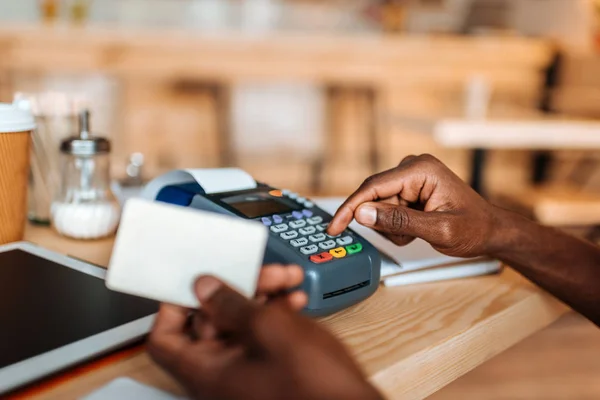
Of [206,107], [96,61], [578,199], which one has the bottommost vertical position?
[578,199]

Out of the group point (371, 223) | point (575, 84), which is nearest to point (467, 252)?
point (371, 223)

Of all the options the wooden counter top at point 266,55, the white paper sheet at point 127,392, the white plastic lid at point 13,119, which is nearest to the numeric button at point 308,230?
the white paper sheet at point 127,392

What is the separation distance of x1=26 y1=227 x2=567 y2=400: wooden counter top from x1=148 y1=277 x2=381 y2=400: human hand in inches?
2.5

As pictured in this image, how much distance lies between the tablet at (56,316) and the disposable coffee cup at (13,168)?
102 mm

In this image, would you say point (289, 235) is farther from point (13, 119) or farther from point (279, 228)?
point (13, 119)

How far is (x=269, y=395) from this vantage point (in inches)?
14.0

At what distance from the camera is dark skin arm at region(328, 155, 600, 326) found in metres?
0.67

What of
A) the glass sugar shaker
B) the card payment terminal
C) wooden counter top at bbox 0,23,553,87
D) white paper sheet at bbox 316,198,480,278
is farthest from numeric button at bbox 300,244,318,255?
wooden counter top at bbox 0,23,553,87

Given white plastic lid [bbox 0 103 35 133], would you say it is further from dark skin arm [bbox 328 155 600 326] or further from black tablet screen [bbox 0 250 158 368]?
dark skin arm [bbox 328 155 600 326]

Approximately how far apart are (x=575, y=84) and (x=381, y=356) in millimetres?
4163

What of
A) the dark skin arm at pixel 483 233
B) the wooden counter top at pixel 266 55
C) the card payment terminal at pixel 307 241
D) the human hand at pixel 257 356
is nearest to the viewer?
the human hand at pixel 257 356

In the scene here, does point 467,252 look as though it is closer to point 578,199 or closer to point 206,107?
point 578,199

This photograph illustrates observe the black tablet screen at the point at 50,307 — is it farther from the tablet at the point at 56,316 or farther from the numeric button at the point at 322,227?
the numeric button at the point at 322,227

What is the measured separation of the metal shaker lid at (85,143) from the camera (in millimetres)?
788
